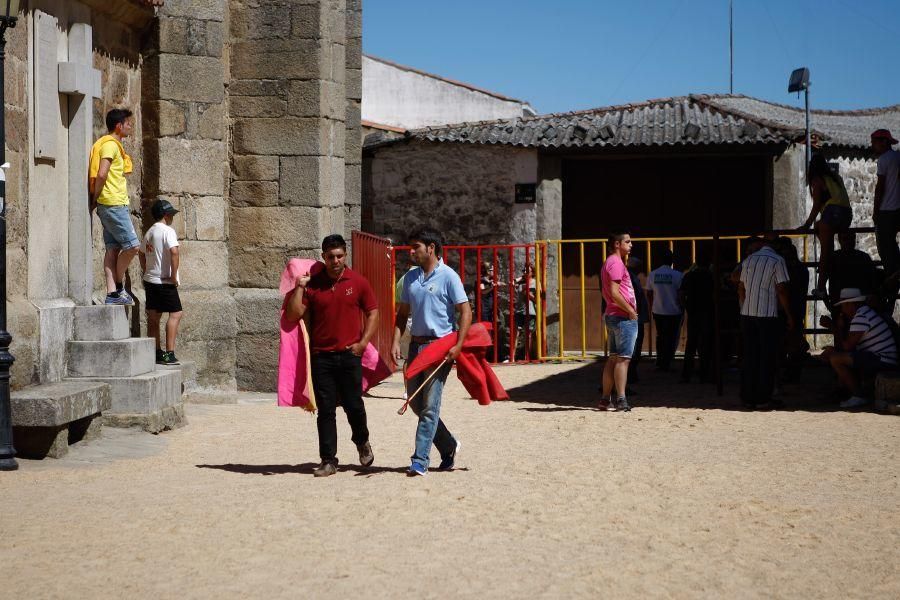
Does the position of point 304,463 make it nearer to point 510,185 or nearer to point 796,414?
point 796,414

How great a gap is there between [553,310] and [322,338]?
12.0m

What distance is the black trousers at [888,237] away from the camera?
40.8 ft

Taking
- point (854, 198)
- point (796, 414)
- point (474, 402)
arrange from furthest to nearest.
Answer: point (854, 198), point (474, 402), point (796, 414)

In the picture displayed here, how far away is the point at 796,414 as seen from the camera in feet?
38.6

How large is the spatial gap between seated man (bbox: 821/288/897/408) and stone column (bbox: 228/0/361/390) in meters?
5.25

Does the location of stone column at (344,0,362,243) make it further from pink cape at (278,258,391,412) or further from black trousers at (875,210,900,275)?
pink cape at (278,258,391,412)

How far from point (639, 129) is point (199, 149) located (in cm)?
1009

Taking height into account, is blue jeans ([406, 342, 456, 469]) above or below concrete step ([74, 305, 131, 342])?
below

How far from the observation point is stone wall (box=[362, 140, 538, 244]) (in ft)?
67.5

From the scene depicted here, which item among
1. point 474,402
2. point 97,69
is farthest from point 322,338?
point 474,402

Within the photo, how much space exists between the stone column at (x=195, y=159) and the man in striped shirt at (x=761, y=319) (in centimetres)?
498

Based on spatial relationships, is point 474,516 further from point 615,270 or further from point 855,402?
point 855,402

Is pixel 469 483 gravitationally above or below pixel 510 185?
below

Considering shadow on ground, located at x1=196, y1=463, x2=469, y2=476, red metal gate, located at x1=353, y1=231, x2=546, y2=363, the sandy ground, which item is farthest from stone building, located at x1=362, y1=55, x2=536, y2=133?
shadow on ground, located at x1=196, y1=463, x2=469, y2=476
